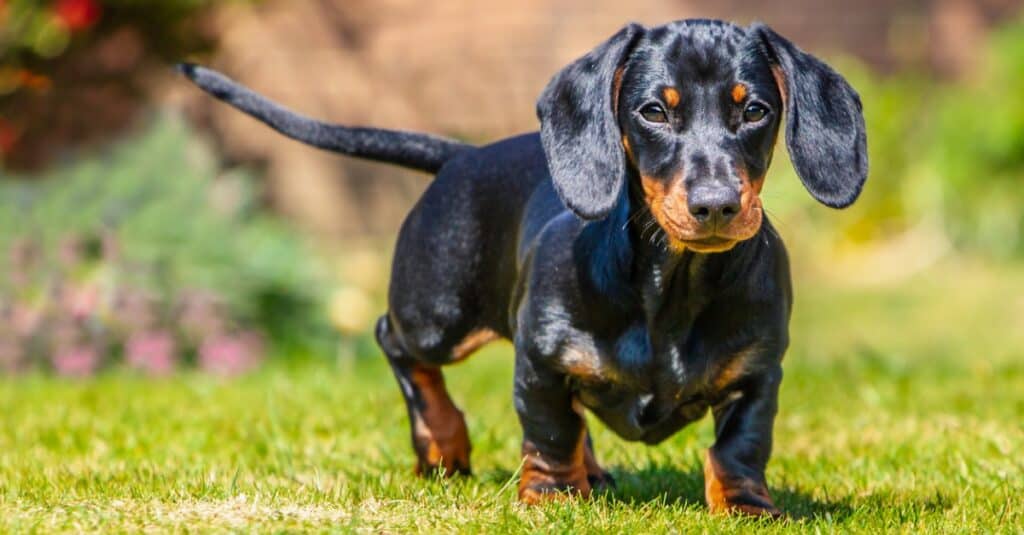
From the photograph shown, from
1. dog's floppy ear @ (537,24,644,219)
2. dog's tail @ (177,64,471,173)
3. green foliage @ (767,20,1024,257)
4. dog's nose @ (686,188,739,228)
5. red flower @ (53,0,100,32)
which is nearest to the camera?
dog's nose @ (686,188,739,228)

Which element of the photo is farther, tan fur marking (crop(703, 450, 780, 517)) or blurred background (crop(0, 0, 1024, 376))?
blurred background (crop(0, 0, 1024, 376))

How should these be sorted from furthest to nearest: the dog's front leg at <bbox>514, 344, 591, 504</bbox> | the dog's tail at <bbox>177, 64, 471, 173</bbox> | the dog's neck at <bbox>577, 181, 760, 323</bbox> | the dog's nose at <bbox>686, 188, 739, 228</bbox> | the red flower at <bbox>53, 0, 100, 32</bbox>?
the red flower at <bbox>53, 0, 100, 32</bbox>
the dog's tail at <bbox>177, 64, 471, 173</bbox>
the dog's front leg at <bbox>514, 344, 591, 504</bbox>
the dog's neck at <bbox>577, 181, 760, 323</bbox>
the dog's nose at <bbox>686, 188, 739, 228</bbox>

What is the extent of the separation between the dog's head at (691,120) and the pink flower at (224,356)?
12.8 feet

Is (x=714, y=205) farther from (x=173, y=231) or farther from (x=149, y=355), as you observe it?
(x=173, y=231)

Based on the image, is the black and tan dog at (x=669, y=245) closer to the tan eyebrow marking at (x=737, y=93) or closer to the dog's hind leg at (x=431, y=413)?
the tan eyebrow marking at (x=737, y=93)

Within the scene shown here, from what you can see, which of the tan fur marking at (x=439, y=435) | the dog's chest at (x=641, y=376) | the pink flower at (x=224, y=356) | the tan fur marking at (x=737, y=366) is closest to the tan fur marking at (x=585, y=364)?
the dog's chest at (x=641, y=376)

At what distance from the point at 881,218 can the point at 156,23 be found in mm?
5362

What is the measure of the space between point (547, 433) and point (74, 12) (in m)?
4.89

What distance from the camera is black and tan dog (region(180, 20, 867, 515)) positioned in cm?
332

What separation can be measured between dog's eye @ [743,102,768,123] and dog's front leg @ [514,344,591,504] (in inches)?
29.5

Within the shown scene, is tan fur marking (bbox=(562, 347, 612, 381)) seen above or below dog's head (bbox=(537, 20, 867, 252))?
below

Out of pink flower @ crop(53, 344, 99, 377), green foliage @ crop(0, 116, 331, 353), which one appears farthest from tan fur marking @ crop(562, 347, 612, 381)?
green foliage @ crop(0, 116, 331, 353)

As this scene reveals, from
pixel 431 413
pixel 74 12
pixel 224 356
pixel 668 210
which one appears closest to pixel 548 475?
pixel 431 413

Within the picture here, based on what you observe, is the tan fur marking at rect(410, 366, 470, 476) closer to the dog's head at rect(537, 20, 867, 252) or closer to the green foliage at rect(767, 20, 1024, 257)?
the dog's head at rect(537, 20, 867, 252)
